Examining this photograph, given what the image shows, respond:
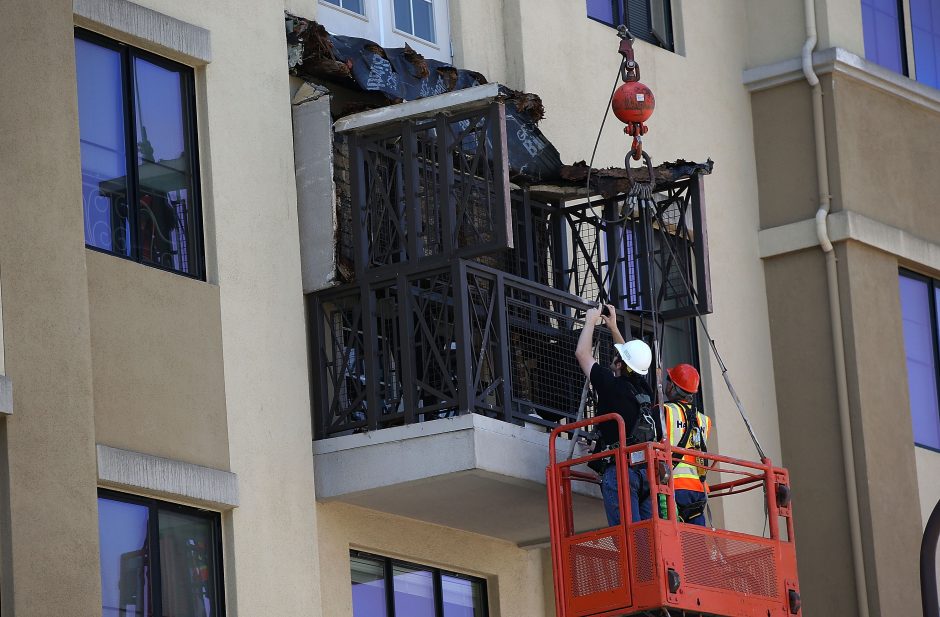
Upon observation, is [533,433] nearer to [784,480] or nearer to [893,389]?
[784,480]

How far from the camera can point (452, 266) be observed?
57.1 feet

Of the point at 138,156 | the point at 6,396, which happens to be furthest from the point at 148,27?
the point at 6,396

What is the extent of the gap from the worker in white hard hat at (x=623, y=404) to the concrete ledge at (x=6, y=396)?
186 inches

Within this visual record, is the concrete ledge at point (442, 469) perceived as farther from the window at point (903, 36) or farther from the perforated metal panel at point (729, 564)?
the window at point (903, 36)

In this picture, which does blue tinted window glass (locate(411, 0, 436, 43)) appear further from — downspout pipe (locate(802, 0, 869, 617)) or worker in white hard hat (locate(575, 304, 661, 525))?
downspout pipe (locate(802, 0, 869, 617))

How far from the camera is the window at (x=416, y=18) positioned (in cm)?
2038

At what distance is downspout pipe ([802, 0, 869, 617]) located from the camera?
22281 mm

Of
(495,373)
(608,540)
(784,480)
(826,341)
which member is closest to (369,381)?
(495,373)

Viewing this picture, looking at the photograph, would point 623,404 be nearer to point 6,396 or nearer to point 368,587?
point 368,587

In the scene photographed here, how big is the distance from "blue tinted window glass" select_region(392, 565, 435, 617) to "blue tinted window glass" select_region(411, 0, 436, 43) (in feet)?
16.2

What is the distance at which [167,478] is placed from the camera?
16125 millimetres

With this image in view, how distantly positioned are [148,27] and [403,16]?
3.93 meters

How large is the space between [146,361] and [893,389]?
9.51m

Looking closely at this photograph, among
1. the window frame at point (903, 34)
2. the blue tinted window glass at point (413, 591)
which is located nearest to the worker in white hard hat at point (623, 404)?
the blue tinted window glass at point (413, 591)
